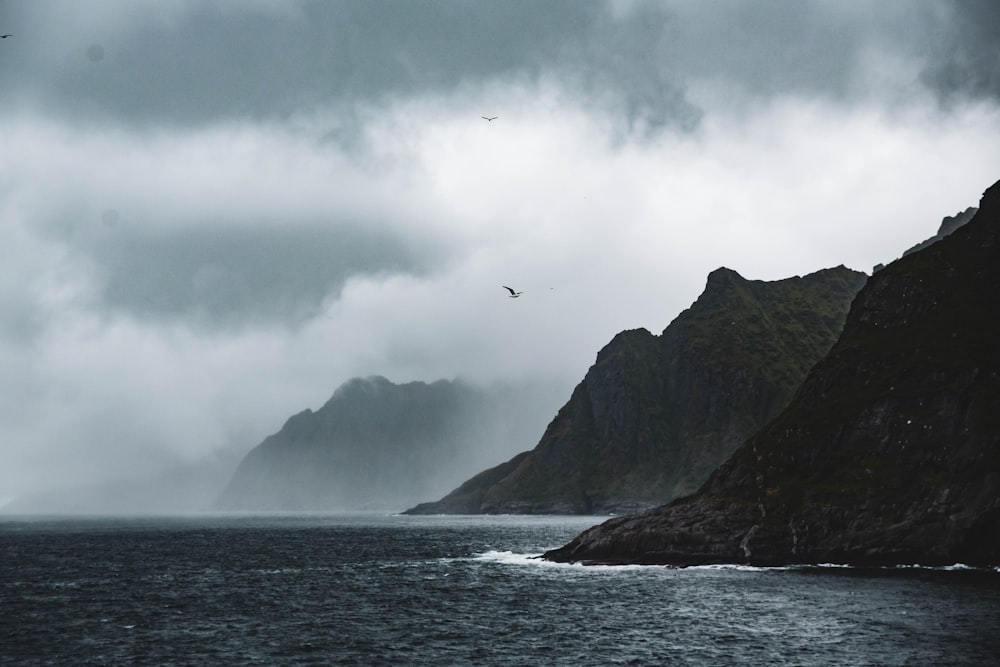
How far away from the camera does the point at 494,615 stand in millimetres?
78062

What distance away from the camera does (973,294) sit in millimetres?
137375

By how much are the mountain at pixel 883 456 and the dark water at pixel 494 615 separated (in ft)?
32.9

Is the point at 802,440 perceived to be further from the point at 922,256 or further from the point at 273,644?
the point at 273,644

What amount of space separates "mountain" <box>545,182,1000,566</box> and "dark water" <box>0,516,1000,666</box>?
10.0 metres

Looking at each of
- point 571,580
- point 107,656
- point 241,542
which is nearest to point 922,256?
point 571,580

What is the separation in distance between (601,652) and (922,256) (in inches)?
4767

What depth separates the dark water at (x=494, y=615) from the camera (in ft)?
197

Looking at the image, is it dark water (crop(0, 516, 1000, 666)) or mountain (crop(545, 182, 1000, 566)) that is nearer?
dark water (crop(0, 516, 1000, 666))

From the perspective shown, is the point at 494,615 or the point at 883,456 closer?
the point at 494,615

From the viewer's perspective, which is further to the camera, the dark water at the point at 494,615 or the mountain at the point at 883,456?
the mountain at the point at 883,456

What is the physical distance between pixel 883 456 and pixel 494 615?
71773 mm

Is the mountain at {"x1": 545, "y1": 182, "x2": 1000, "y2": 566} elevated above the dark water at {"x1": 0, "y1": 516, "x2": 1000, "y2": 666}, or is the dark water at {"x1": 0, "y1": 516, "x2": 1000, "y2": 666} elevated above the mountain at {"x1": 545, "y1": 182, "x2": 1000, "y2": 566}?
the mountain at {"x1": 545, "y1": 182, "x2": 1000, "y2": 566}

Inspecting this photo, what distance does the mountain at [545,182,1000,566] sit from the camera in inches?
4220

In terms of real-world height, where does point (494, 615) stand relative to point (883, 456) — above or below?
below
